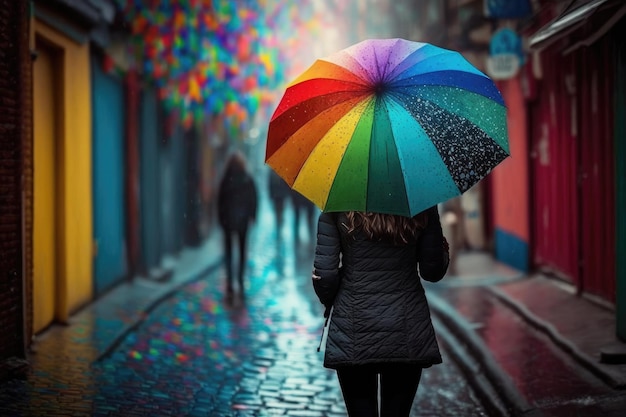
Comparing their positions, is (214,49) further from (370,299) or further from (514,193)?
(370,299)

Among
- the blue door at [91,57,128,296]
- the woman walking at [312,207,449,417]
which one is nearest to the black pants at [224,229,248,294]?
the blue door at [91,57,128,296]

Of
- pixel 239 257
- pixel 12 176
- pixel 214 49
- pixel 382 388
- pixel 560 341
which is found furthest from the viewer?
pixel 214 49

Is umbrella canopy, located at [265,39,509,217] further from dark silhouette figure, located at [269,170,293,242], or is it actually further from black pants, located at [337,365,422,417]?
dark silhouette figure, located at [269,170,293,242]

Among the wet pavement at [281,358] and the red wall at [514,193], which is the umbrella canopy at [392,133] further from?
the red wall at [514,193]

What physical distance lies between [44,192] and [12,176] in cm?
230

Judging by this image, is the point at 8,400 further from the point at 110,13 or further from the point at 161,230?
the point at 161,230

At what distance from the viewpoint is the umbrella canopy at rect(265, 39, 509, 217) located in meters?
4.26

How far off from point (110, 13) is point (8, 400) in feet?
21.9

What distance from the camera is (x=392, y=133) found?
13.9 ft

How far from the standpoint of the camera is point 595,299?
10445 mm

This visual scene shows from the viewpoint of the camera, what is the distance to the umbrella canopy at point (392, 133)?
4.26 meters

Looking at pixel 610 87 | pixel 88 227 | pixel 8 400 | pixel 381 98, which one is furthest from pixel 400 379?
pixel 88 227

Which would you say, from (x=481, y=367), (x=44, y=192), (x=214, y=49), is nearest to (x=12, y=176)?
(x=44, y=192)

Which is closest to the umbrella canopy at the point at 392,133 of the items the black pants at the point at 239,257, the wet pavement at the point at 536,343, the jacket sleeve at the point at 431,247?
the jacket sleeve at the point at 431,247
